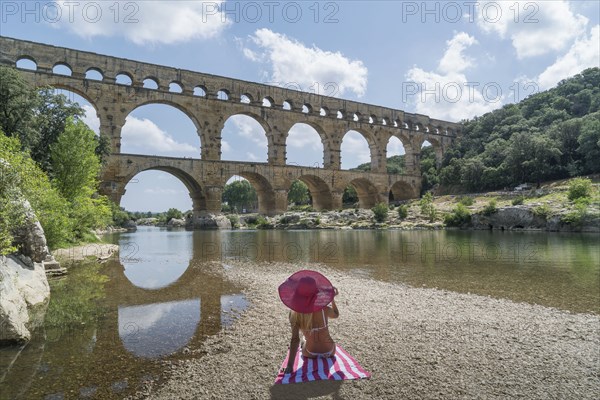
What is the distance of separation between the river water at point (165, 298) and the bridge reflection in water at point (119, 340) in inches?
0.5

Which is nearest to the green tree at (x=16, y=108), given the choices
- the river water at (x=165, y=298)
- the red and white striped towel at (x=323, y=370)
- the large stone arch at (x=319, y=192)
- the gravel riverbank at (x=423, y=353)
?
the river water at (x=165, y=298)

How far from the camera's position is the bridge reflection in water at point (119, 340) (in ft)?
11.9

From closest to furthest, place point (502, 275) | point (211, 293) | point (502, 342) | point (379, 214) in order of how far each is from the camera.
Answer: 1. point (502, 342)
2. point (211, 293)
3. point (502, 275)
4. point (379, 214)

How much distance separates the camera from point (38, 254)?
24.8 feet

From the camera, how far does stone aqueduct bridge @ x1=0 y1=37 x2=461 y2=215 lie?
2992 cm

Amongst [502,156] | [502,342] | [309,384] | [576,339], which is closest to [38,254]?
[309,384]

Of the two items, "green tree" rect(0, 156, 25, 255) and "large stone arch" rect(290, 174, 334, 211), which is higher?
"large stone arch" rect(290, 174, 334, 211)

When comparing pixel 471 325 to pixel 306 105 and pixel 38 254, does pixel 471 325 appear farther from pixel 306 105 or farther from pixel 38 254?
pixel 306 105

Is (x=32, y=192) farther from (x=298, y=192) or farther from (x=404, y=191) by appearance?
(x=298, y=192)

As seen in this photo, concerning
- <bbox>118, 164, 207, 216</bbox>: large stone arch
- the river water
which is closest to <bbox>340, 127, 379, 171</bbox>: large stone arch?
<bbox>118, 164, 207, 216</bbox>: large stone arch

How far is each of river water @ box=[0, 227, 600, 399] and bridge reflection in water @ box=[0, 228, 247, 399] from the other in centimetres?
1

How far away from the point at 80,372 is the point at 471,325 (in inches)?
185

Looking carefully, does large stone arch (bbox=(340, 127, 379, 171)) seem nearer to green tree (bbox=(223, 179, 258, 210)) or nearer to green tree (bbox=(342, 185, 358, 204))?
green tree (bbox=(342, 185, 358, 204))

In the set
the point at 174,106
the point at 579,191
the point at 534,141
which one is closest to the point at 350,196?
the point at 534,141
